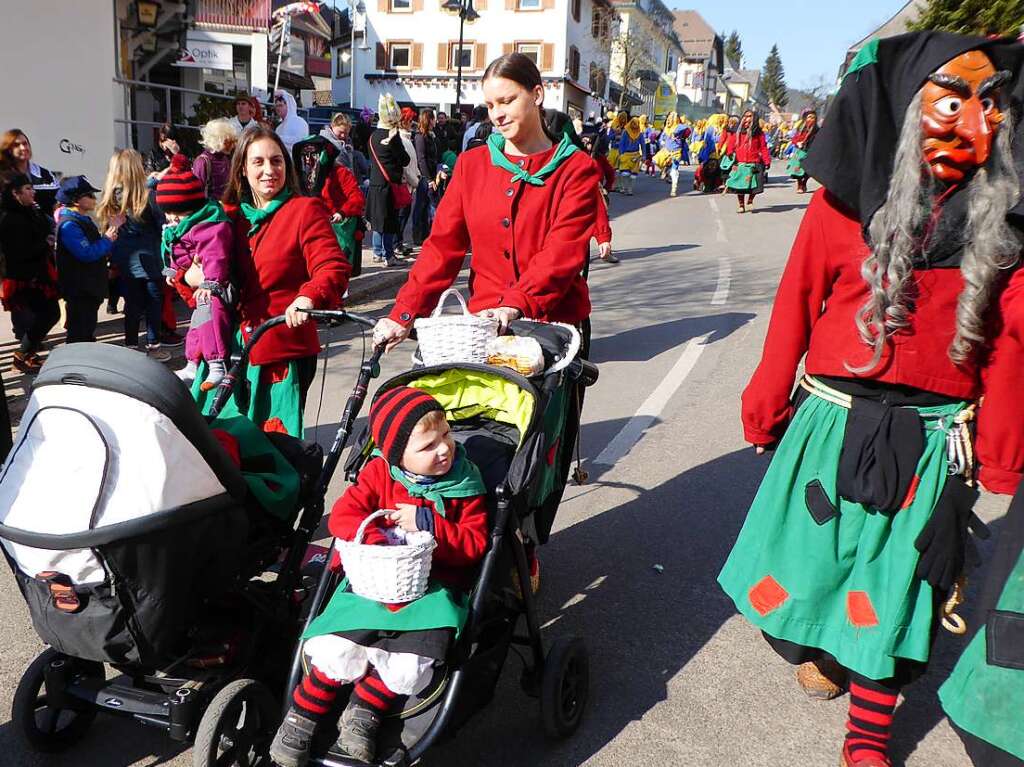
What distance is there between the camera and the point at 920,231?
268 centimetres

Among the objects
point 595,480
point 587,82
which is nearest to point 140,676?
point 595,480

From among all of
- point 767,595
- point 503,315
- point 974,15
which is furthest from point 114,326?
point 974,15

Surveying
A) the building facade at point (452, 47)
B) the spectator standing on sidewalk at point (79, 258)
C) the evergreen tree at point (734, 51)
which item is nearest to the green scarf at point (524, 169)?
the spectator standing on sidewalk at point (79, 258)

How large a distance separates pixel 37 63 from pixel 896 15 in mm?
37761

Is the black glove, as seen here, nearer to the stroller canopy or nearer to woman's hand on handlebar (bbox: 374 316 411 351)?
woman's hand on handlebar (bbox: 374 316 411 351)

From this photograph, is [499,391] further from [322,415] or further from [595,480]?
[322,415]

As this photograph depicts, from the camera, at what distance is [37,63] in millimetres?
13578

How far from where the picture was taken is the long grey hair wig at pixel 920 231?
260 centimetres

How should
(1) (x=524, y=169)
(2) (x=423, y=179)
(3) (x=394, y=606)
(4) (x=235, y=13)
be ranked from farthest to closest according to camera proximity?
(4) (x=235, y=13) → (2) (x=423, y=179) → (1) (x=524, y=169) → (3) (x=394, y=606)

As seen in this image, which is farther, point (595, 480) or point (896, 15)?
point (896, 15)

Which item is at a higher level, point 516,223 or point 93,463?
point 516,223

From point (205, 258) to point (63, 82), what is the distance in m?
12.0

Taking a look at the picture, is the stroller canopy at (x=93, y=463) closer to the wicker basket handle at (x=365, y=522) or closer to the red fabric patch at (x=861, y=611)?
the wicker basket handle at (x=365, y=522)

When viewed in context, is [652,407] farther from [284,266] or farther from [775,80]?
[775,80]
